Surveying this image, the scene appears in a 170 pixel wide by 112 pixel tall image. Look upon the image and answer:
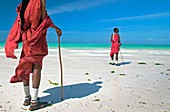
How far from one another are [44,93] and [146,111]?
2.21 meters

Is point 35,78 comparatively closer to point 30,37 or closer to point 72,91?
point 30,37

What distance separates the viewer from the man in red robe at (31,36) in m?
3.18

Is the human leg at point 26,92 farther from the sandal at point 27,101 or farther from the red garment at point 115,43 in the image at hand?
the red garment at point 115,43

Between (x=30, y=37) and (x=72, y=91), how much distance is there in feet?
6.04

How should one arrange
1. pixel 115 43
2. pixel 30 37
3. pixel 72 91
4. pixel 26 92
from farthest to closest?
pixel 115 43 < pixel 72 91 < pixel 26 92 < pixel 30 37

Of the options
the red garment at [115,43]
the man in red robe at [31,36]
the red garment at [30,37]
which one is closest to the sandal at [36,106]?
the man in red robe at [31,36]

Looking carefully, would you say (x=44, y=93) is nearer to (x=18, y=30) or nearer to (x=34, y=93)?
(x=34, y=93)

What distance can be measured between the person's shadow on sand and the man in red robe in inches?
21.6

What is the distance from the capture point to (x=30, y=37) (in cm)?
325

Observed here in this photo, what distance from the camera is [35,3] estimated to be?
3.14 meters

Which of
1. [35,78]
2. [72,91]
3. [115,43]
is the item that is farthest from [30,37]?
[115,43]

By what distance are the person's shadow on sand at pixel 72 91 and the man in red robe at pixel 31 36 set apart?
549 millimetres

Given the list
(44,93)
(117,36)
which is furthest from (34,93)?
(117,36)

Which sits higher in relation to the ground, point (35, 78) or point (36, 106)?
point (35, 78)
